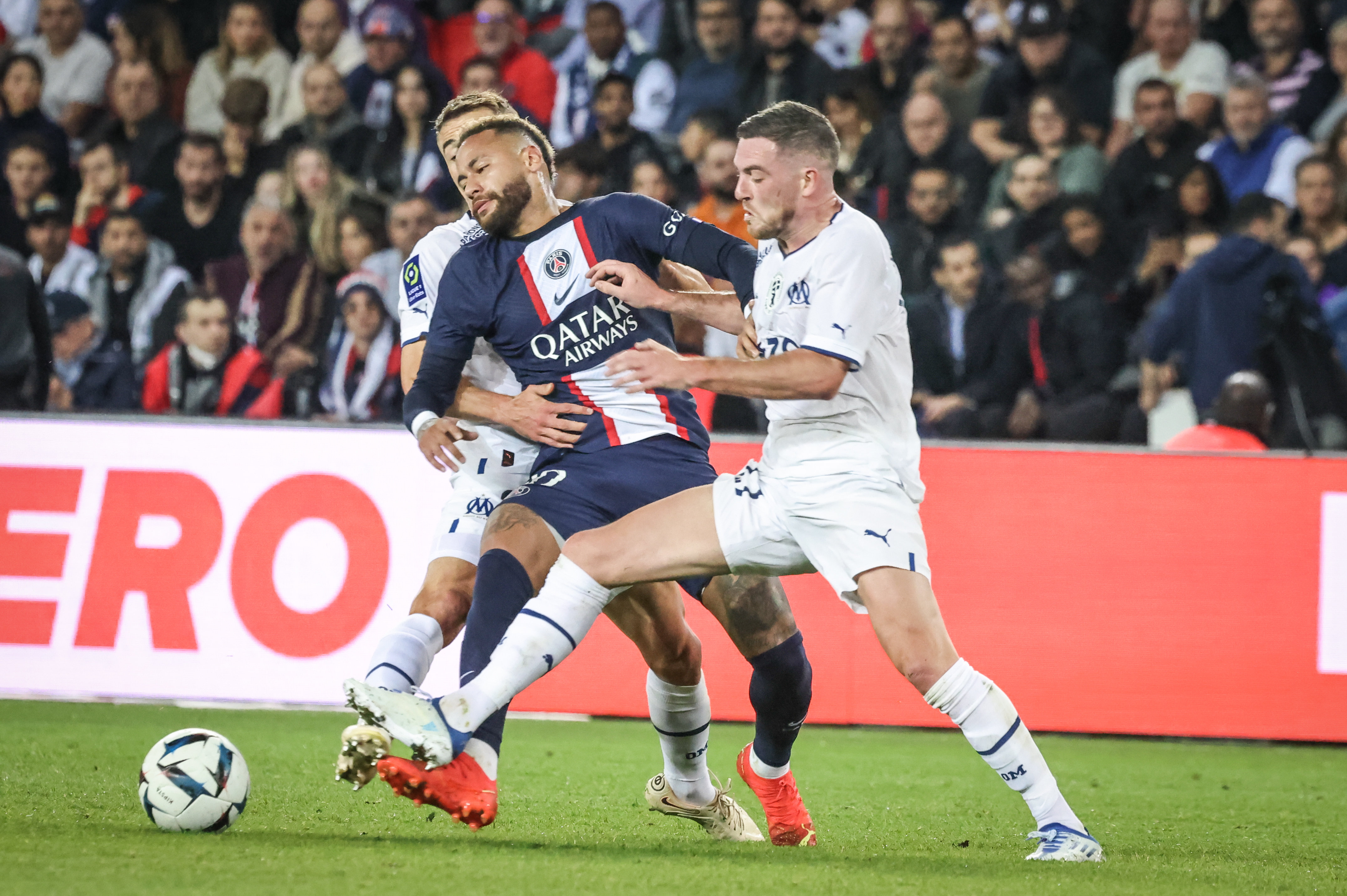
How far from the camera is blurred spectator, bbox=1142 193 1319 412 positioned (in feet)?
28.0

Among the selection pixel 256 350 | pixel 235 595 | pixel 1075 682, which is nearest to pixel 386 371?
pixel 256 350

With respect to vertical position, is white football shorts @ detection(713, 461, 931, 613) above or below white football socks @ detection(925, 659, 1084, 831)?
above

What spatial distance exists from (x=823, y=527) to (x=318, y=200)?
275 inches

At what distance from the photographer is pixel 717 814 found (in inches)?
193

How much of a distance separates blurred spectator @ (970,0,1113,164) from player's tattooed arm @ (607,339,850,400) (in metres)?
6.33

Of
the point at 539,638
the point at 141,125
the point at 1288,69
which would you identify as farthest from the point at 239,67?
the point at 539,638

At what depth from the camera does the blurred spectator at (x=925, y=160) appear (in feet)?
31.8

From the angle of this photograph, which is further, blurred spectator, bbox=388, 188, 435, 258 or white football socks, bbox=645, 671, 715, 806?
blurred spectator, bbox=388, 188, 435, 258

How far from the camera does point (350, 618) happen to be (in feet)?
24.4

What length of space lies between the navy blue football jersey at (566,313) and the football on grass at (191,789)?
1179 mm

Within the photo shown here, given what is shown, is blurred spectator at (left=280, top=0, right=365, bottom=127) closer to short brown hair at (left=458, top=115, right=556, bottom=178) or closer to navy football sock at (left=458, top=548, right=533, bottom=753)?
short brown hair at (left=458, top=115, right=556, bottom=178)

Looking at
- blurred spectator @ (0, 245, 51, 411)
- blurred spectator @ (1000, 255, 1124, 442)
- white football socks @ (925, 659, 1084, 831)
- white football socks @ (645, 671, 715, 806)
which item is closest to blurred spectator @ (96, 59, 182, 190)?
blurred spectator @ (0, 245, 51, 411)

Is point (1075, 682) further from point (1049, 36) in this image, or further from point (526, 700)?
point (1049, 36)

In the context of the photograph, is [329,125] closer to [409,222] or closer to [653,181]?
[409,222]
